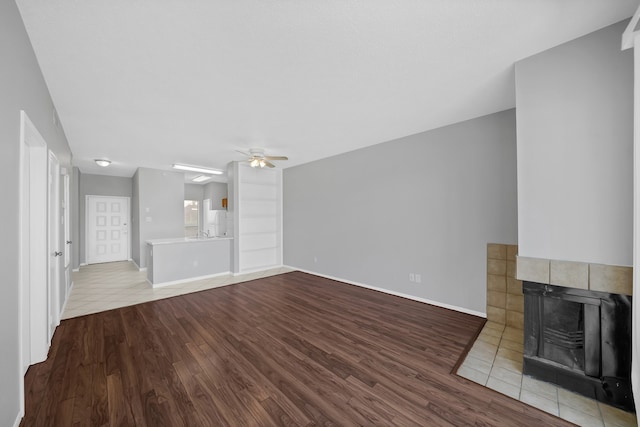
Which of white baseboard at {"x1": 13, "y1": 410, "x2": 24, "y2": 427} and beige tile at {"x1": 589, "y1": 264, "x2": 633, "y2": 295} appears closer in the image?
white baseboard at {"x1": 13, "y1": 410, "x2": 24, "y2": 427}

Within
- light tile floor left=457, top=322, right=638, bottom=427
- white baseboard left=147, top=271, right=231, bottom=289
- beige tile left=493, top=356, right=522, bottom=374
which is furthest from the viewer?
white baseboard left=147, top=271, right=231, bottom=289

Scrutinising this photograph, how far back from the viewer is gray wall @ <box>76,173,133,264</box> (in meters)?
6.71

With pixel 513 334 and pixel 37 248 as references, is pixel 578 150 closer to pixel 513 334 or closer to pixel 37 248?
pixel 513 334

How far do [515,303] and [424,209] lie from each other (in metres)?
1.59

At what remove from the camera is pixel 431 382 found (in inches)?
76.2

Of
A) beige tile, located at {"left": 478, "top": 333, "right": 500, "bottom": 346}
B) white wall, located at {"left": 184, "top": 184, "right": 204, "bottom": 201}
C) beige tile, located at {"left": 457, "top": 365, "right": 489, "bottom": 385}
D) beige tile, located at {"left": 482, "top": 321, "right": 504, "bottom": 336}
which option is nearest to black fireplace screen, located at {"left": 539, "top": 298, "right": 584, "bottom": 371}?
beige tile, located at {"left": 457, "top": 365, "right": 489, "bottom": 385}

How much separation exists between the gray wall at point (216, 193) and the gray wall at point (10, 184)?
748cm

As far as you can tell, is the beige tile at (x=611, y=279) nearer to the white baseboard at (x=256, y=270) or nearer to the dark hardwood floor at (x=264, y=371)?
the dark hardwood floor at (x=264, y=371)

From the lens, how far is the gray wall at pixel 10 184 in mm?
1323

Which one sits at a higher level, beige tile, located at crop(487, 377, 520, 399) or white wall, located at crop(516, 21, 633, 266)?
white wall, located at crop(516, 21, 633, 266)

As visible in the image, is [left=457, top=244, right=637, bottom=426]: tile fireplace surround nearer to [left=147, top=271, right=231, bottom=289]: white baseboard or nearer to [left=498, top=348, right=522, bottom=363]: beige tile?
[left=498, top=348, right=522, bottom=363]: beige tile

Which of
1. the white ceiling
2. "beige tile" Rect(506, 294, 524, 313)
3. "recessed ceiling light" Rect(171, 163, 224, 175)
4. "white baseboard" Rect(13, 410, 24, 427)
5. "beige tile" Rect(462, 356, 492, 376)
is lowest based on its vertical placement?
"beige tile" Rect(462, 356, 492, 376)

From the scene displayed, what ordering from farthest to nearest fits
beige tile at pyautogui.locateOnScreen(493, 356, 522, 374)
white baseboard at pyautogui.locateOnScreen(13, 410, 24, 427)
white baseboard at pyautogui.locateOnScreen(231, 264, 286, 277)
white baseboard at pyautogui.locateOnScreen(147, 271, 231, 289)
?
white baseboard at pyautogui.locateOnScreen(231, 264, 286, 277) → white baseboard at pyautogui.locateOnScreen(147, 271, 231, 289) → beige tile at pyautogui.locateOnScreen(493, 356, 522, 374) → white baseboard at pyautogui.locateOnScreen(13, 410, 24, 427)

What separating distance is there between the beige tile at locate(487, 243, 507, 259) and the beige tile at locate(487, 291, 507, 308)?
0.45m
